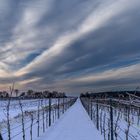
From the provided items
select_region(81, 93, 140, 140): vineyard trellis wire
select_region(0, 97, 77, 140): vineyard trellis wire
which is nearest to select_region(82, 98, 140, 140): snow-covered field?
select_region(81, 93, 140, 140): vineyard trellis wire

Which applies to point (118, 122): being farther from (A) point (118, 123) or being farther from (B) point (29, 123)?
(B) point (29, 123)

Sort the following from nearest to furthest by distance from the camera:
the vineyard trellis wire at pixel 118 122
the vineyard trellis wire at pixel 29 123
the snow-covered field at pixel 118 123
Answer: the vineyard trellis wire at pixel 118 122 < the snow-covered field at pixel 118 123 < the vineyard trellis wire at pixel 29 123

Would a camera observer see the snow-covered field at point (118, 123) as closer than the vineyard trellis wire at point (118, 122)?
No

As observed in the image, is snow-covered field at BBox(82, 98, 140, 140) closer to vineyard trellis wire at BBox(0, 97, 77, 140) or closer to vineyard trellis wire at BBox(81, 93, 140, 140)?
vineyard trellis wire at BBox(81, 93, 140, 140)

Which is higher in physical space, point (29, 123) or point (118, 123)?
point (118, 123)

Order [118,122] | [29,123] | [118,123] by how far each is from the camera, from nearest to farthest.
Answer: [118,123] < [118,122] < [29,123]

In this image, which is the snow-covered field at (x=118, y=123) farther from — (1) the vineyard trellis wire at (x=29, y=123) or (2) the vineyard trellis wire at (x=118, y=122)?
(1) the vineyard trellis wire at (x=29, y=123)

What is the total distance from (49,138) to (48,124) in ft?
23.1

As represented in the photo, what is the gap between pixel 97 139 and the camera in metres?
14.6

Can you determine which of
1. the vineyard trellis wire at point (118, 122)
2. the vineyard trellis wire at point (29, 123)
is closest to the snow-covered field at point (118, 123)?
the vineyard trellis wire at point (118, 122)

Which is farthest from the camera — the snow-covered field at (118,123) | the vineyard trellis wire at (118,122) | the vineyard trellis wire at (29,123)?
the vineyard trellis wire at (29,123)

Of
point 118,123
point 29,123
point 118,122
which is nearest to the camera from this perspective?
point 118,123

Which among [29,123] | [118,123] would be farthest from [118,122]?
[29,123]

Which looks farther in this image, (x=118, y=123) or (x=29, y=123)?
(x=29, y=123)
